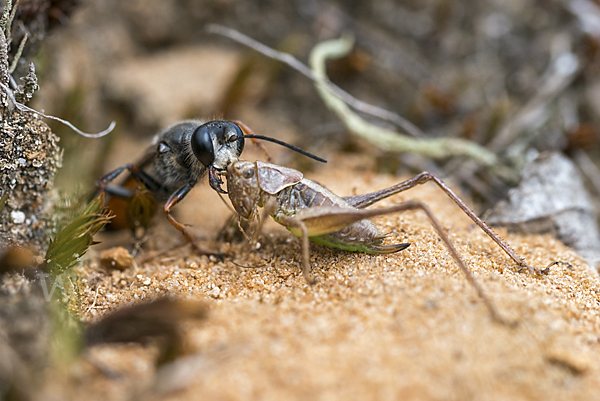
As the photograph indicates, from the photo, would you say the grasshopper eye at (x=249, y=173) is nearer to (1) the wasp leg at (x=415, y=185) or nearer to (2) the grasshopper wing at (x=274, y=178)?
(2) the grasshopper wing at (x=274, y=178)

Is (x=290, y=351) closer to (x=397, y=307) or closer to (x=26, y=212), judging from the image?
(x=397, y=307)

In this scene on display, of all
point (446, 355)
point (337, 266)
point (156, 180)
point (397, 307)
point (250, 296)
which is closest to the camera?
point (446, 355)

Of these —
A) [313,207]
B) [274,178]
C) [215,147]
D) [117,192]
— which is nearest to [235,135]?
[215,147]

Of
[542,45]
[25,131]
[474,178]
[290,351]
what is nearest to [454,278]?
[290,351]

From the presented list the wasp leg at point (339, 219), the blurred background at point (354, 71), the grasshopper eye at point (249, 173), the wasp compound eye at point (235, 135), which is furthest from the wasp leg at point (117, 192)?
the wasp leg at point (339, 219)

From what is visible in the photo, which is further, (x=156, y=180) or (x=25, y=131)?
(x=156, y=180)

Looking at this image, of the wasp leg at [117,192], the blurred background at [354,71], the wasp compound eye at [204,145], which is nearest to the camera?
the wasp compound eye at [204,145]

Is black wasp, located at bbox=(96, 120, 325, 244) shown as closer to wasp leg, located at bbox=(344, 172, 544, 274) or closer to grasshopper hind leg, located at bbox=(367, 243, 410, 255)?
wasp leg, located at bbox=(344, 172, 544, 274)
